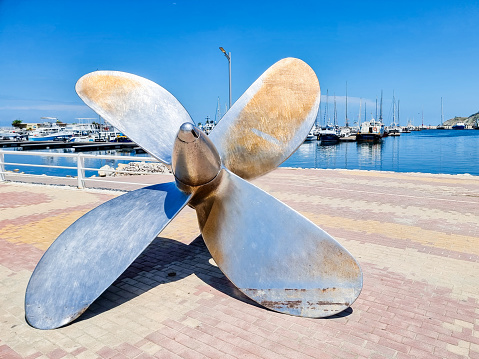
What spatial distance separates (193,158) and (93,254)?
1508 mm

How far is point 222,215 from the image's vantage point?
421cm

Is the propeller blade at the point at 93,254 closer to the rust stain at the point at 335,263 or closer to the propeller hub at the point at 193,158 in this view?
the propeller hub at the point at 193,158

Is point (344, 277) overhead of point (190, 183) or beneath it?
beneath

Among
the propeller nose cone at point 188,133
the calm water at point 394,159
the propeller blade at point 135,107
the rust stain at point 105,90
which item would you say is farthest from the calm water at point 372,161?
the propeller nose cone at point 188,133

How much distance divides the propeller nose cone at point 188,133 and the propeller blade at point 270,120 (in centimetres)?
89

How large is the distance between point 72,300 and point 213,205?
1.79 meters

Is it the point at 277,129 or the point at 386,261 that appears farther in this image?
the point at 386,261

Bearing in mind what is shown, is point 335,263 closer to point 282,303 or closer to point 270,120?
point 282,303

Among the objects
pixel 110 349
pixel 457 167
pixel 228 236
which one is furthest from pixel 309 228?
pixel 457 167

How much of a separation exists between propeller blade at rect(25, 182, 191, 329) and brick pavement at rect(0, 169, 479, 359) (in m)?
0.25

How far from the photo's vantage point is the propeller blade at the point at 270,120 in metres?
4.47

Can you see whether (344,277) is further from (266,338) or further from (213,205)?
(213,205)

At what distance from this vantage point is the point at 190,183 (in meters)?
4.20

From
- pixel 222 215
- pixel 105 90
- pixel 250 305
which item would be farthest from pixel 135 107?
pixel 250 305
